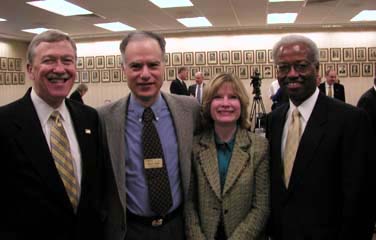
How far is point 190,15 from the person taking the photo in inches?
393

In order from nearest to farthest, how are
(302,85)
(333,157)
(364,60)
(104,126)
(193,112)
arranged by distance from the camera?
(333,157) < (302,85) < (104,126) < (193,112) < (364,60)

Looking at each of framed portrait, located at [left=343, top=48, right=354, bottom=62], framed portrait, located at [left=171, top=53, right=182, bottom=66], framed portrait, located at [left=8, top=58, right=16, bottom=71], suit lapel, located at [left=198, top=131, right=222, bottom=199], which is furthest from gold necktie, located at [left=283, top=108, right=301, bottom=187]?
framed portrait, located at [left=8, top=58, right=16, bottom=71]

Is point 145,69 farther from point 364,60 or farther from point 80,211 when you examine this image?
point 364,60

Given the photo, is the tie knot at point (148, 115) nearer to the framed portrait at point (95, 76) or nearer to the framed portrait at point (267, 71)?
the framed portrait at point (267, 71)

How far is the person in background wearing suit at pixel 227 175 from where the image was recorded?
2158 millimetres

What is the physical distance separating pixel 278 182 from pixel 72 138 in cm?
113

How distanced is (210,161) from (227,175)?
0.12 meters

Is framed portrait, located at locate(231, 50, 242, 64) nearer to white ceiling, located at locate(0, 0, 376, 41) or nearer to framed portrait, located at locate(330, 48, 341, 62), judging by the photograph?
white ceiling, located at locate(0, 0, 376, 41)

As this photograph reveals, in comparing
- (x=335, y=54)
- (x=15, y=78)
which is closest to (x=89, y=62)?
(x=15, y=78)

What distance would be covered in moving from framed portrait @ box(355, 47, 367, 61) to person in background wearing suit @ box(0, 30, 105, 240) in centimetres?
1223

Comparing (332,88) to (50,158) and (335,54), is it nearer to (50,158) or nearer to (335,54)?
(335,54)

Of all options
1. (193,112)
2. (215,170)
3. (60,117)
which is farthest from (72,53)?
(215,170)

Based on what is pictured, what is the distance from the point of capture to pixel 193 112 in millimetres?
2402

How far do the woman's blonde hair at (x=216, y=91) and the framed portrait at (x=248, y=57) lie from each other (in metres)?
11.1
